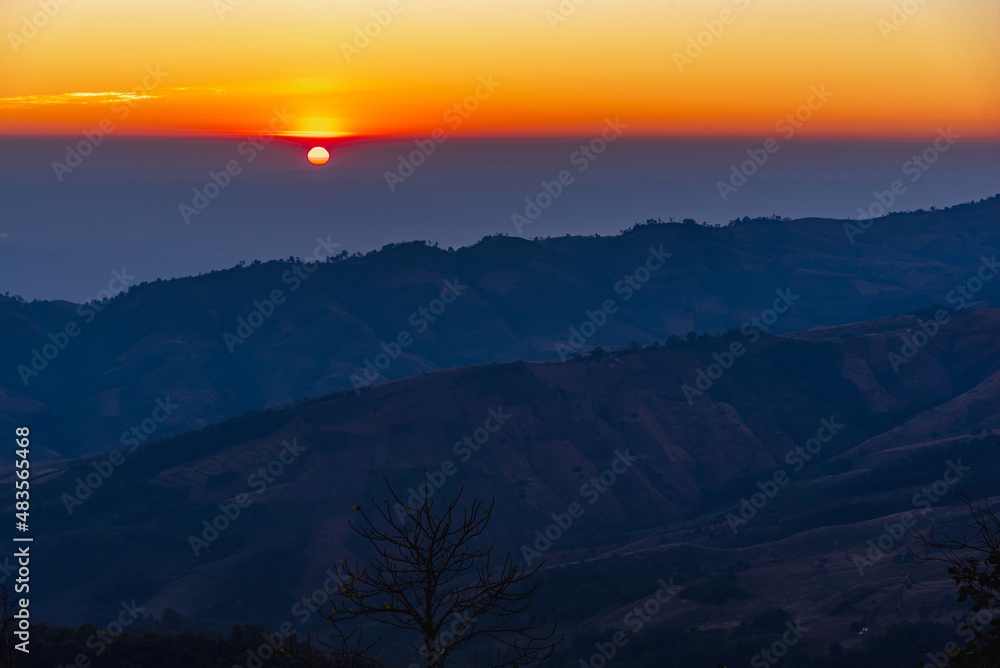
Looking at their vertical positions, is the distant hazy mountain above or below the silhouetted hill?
above

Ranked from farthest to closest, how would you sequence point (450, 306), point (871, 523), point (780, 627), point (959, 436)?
point (450, 306) < point (959, 436) < point (871, 523) < point (780, 627)

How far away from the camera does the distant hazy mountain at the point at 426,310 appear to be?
133125 mm

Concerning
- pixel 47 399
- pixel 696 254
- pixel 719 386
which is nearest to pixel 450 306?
pixel 696 254

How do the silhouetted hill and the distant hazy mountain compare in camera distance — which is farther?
the distant hazy mountain

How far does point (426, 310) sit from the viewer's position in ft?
522

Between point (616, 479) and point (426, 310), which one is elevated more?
point (426, 310)

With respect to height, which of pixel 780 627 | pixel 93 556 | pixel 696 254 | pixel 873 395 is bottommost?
pixel 780 627

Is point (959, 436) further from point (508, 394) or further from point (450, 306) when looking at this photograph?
point (450, 306)

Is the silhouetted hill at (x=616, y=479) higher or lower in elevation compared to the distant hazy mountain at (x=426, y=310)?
lower

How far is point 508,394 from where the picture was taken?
278 feet

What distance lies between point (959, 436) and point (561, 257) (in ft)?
365

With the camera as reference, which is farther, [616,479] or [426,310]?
[426,310]

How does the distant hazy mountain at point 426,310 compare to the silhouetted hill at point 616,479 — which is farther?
the distant hazy mountain at point 426,310

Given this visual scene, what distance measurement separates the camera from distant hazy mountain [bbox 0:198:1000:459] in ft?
437
